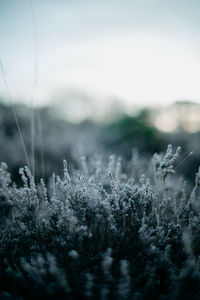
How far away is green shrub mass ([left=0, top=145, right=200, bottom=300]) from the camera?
145cm

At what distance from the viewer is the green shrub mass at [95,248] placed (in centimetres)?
145

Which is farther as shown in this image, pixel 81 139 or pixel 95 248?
pixel 81 139

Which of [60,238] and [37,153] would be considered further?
[37,153]

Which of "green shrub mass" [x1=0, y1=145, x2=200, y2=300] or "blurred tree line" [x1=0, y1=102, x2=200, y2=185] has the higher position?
"blurred tree line" [x1=0, y1=102, x2=200, y2=185]

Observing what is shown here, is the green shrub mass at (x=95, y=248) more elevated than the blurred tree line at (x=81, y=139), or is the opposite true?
the blurred tree line at (x=81, y=139)

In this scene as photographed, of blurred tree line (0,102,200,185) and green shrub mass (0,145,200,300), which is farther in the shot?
blurred tree line (0,102,200,185)

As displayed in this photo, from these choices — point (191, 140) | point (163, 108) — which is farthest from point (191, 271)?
point (163, 108)

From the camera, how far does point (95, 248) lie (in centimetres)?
179

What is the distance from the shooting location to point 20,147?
6.11 m

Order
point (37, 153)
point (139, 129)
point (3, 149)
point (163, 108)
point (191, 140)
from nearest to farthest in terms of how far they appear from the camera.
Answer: point (3, 149) → point (37, 153) → point (191, 140) → point (139, 129) → point (163, 108)

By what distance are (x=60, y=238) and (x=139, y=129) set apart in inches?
291

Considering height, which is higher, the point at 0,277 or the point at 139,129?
the point at 139,129

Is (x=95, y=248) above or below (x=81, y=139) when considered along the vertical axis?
below

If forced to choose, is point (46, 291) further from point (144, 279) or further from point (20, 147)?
point (20, 147)
